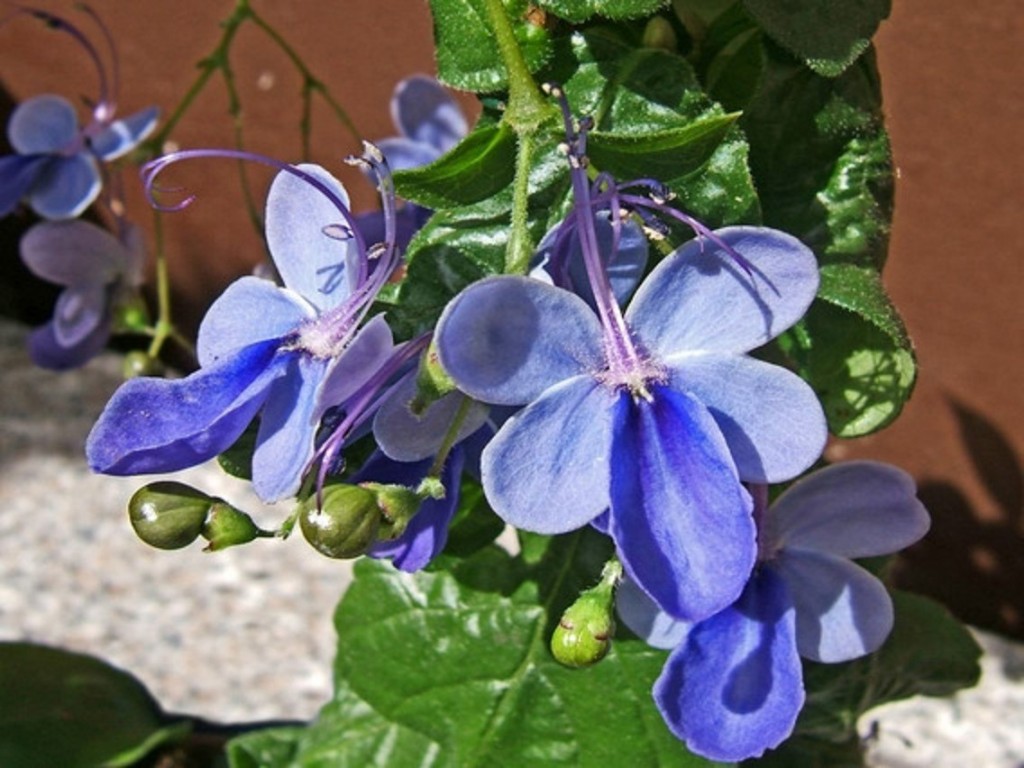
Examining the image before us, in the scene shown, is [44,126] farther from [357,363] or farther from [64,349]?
[357,363]

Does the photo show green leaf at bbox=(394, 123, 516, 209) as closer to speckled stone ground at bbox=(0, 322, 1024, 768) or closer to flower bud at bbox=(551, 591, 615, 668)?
flower bud at bbox=(551, 591, 615, 668)

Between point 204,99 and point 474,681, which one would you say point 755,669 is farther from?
point 204,99

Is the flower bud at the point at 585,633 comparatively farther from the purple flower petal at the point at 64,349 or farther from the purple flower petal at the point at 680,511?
the purple flower petal at the point at 64,349

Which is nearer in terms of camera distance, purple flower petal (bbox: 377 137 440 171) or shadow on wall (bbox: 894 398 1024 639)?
purple flower petal (bbox: 377 137 440 171)

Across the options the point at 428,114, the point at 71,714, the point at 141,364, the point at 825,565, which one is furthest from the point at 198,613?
the point at 825,565

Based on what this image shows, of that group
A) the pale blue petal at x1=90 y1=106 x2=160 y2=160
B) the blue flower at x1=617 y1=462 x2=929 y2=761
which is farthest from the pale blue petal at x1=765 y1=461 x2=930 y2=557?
the pale blue petal at x1=90 y1=106 x2=160 y2=160

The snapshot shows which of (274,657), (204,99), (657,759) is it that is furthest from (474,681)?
(204,99)

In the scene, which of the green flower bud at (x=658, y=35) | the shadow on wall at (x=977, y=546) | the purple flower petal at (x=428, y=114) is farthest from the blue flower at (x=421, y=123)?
the shadow on wall at (x=977, y=546)
